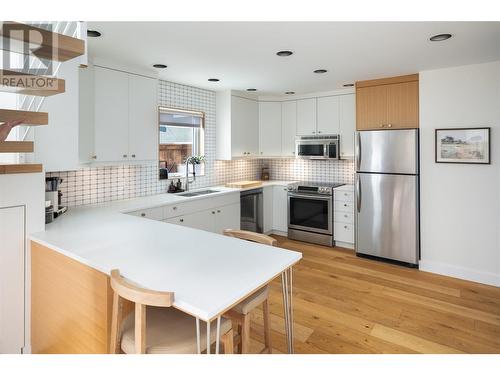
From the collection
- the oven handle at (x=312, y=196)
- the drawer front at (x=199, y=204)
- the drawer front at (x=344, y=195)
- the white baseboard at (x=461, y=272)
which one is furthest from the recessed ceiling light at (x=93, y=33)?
the white baseboard at (x=461, y=272)

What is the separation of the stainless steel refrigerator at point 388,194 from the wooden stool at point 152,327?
3.13 meters

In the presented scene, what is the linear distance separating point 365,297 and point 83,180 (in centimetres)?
315

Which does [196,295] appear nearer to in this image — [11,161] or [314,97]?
[11,161]

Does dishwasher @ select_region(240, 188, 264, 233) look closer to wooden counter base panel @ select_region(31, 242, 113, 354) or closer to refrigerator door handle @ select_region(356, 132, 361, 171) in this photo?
refrigerator door handle @ select_region(356, 132, 361, 171)

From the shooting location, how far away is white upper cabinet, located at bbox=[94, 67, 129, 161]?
122 inches

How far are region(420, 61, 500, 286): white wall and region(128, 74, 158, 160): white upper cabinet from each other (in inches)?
124

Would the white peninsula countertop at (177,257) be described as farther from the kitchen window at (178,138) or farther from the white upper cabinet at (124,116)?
the kitchen window at (178,138)

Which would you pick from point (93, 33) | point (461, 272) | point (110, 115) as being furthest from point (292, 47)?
point (461, 272)

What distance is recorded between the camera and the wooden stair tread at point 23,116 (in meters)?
1.73

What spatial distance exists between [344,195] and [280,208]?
1134mm

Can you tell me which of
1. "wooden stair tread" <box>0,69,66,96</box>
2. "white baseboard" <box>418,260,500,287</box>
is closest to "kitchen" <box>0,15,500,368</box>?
"white baseboard" <box>418,260,500,287</box>
